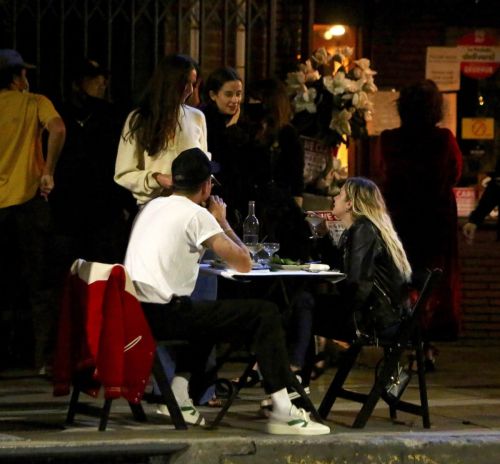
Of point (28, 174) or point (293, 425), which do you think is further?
point (28, 174)

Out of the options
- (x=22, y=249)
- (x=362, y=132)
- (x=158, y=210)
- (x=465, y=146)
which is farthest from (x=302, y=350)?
(x=465, y=146)

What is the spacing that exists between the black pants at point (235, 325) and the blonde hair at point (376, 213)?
91 cm

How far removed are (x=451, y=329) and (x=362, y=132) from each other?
1.70 m

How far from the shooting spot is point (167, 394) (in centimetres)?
754

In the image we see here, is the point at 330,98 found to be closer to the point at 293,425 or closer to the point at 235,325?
the point at 235,325

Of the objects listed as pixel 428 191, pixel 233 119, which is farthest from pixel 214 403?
pixel 428 191

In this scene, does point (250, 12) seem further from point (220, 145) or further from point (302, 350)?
point (302, 350)

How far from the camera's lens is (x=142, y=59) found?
11.1 metres

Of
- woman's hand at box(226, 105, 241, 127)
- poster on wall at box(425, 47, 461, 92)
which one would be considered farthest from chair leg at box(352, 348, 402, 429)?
poster on wall at box(425, 47, 461, 92)

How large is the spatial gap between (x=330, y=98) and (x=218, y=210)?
2.76 m

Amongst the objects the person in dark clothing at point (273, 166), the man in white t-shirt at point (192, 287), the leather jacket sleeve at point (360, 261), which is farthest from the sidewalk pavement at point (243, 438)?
the person in dark clothing at point (273, 166)

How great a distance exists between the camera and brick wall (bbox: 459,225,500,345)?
39.1 ft

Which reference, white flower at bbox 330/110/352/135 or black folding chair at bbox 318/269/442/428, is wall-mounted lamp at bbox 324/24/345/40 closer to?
white flower at bbox 330/110/352/135

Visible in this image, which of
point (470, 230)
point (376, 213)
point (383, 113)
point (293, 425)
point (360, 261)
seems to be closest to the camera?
point (293, 425)
